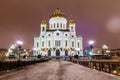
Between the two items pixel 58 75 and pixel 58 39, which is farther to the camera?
pixel 58 39

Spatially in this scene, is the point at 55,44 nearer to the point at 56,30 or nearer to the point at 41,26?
the point at 56,30

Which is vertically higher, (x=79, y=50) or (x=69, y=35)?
(x=69, y=35)

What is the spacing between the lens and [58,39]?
10456 centimetres

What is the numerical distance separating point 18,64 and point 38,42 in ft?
273

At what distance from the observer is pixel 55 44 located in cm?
10431

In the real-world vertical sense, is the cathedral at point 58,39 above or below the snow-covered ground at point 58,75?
above

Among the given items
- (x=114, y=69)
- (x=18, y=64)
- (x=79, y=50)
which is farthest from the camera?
(x=79, y=50)

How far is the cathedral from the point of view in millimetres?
103062

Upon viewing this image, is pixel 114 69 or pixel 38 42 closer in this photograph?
pixel 114 69

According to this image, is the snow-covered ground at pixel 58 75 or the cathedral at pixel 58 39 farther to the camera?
the cathedral at pixel 58 39

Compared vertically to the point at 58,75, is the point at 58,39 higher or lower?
higher

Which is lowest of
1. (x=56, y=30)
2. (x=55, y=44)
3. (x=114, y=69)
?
(x=114, y=69)

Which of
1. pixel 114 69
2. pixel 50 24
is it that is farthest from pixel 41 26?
pixel 114 69

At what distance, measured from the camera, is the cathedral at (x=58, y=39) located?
10306 centimetres
